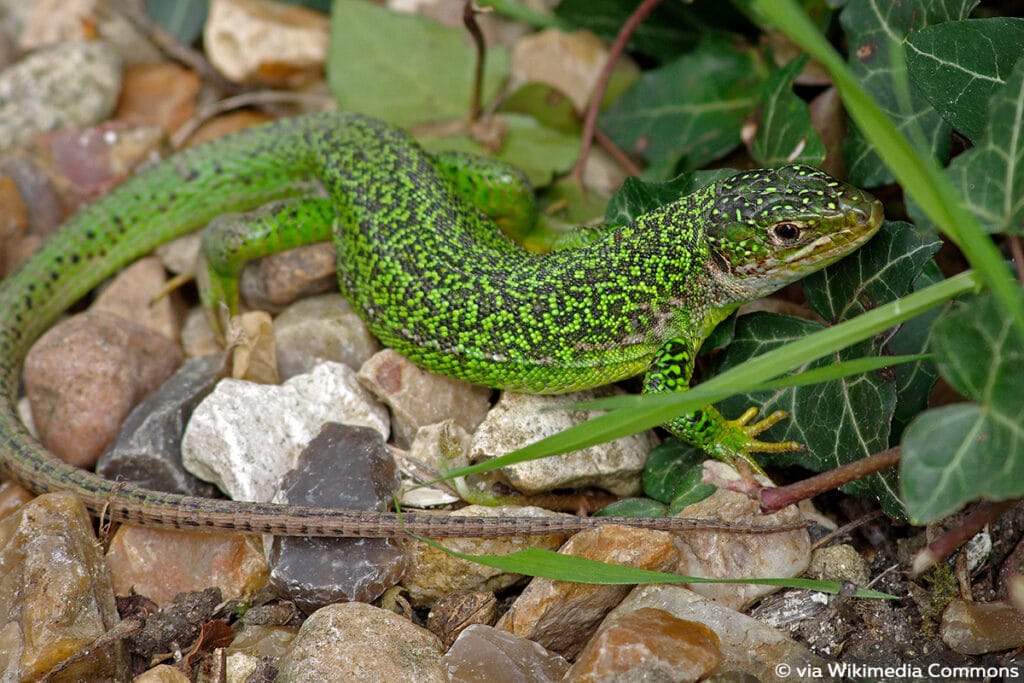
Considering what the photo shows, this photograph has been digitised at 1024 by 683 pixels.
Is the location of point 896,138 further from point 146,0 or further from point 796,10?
point 146,0

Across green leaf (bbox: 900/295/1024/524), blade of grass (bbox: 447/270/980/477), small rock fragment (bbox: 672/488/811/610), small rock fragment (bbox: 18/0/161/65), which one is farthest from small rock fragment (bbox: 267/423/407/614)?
small rock fragment (bbox: 18/0/161/65)

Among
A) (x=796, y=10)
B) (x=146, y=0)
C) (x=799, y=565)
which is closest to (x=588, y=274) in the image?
(x=799, y=565)

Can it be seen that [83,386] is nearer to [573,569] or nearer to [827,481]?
[573,569]

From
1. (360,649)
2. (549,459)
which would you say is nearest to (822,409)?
(549,459)

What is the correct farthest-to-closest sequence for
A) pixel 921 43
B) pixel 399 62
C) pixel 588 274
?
pixel 399 62, pixel 588 274, pixel 921 43

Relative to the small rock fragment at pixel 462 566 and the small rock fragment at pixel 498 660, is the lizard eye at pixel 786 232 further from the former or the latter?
the small rock fragment at pixel 498 660

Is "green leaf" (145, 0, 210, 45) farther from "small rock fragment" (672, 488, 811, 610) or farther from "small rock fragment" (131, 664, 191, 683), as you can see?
"small rock fragment" (672, 488, 811, 610)

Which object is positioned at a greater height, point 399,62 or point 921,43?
point 921,43
